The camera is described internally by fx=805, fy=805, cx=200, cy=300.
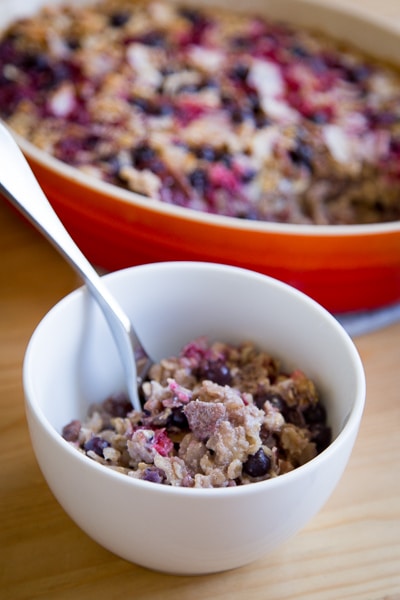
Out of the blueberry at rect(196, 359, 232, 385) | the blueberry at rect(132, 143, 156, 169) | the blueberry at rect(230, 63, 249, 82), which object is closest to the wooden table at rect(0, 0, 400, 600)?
the blueberry at rect(196, 359, 232, 385)

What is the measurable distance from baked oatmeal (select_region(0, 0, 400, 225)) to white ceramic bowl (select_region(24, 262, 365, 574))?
306 mm

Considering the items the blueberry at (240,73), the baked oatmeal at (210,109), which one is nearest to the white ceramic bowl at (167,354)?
the baked oatmeal at (210,109)

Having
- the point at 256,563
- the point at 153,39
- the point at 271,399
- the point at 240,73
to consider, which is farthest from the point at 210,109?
the point at 256,563

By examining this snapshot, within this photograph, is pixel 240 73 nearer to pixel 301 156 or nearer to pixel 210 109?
pixel 210 109

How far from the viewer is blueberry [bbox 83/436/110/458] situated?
714 mm

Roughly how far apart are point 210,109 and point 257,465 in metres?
0.75

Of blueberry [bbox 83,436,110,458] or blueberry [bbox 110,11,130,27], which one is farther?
blueberry [bbox 110,11,130,27]

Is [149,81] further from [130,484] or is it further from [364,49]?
[130,484]

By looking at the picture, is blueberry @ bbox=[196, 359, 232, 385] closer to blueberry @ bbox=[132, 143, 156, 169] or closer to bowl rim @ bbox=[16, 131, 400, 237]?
bowl rim @ bbox=[16, 131, 400, 237]

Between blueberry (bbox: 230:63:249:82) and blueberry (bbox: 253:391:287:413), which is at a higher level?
blueberry (bbox: 253:391:287:413)

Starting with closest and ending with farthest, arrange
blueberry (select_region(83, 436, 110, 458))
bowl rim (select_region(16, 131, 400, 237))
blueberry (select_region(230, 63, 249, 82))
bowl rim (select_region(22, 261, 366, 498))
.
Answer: bowl rim (select_region(22, 261, 366, 498)), blueberry (select_region(83, 436, 110, 458)), bowl rim (select_region(16, 131, 400, 237)), blueberry (select_region(230, 63, 249, 82))

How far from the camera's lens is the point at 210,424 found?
0.70m

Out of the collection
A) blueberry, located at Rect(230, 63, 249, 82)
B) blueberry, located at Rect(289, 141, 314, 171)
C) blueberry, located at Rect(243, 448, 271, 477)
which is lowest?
blueberry, located at Rect(289, 141, 314, 171)

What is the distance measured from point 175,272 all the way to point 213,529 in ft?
0.95
